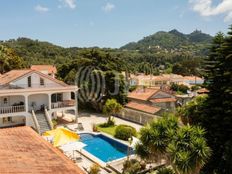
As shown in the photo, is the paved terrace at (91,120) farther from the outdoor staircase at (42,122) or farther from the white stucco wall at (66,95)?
the outdoor staircase at (42,122)

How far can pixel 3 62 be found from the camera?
2004 inches

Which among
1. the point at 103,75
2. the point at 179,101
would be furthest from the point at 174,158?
the point at 179,101

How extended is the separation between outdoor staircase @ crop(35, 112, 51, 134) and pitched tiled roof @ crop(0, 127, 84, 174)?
796 inches

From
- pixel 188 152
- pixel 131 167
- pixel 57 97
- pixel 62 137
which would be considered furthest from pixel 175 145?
pixel 57 97

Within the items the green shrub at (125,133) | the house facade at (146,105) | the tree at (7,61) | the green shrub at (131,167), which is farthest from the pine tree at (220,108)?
the tree at (7,61)

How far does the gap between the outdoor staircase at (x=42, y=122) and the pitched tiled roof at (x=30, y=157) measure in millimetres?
20209

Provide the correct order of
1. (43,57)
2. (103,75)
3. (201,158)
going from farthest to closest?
(43,57), (103,75), (201,158)

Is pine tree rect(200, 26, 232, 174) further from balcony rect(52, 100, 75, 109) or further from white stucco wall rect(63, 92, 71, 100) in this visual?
white stucco wall rect(63, 92, 71, 100)

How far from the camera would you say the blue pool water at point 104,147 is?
2696 cm

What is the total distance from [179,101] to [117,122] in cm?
1831

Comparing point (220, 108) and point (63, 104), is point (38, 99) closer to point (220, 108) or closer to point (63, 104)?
point (63, 104)

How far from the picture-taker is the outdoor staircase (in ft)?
106

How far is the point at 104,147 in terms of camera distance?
95.5ft

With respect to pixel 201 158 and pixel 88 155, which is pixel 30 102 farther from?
pixel 201 158
